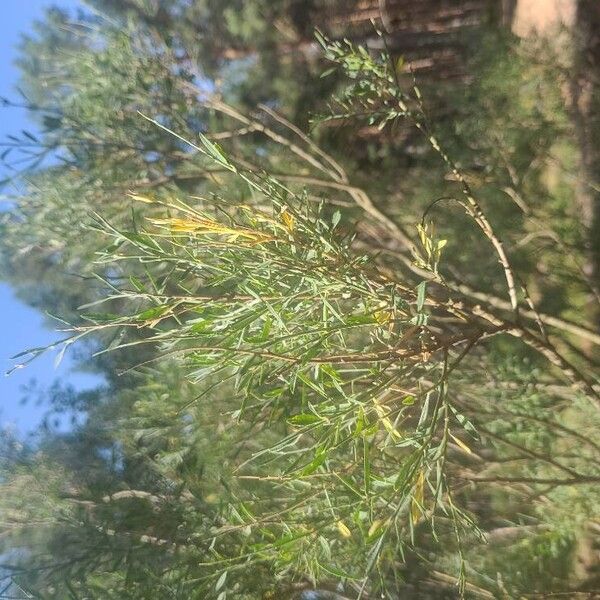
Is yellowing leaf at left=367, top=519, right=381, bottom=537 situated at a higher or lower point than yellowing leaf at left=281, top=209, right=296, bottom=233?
lower

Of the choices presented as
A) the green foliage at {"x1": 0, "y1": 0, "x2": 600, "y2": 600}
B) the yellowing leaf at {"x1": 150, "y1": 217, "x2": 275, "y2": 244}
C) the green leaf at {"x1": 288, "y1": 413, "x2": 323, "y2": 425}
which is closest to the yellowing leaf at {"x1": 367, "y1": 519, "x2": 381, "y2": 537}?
the green foliage at {"x1": 0, "y1": 0, "x2": 600, "y2": 600}

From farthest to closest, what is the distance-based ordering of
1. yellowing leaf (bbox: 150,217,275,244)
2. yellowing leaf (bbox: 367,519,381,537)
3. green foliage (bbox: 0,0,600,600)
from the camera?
green foliage (bbox: 0,0,600,600)
yellowing leaf (bbox: 150,217,275,244)
yellowing leaf (bbox: 367,519,381,537)

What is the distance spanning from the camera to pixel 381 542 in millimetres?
1265

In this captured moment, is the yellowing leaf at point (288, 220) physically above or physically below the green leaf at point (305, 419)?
above

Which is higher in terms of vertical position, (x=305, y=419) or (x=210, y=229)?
(x=210, y=229)

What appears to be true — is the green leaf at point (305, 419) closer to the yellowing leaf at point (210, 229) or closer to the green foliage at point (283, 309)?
the green foliage at point (283, 309)

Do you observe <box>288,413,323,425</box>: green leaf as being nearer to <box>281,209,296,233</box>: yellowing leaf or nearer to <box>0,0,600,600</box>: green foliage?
Answer: <box>0,0,600,600</box>: green foliage

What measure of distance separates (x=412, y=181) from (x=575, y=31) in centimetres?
106

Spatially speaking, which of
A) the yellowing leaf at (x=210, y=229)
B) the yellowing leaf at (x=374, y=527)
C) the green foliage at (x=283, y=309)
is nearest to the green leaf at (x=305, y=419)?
the green foliage at (x=283, y=309)

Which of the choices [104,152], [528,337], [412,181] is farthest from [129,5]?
[528,337]

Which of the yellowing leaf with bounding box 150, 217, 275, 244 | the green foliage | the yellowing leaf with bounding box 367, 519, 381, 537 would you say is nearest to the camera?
the yellowing leaf with bounding box 367, 519, 381, 537

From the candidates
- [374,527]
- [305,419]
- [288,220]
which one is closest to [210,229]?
[288,220]

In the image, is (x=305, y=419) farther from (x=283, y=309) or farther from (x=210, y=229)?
(x=210, y=229)

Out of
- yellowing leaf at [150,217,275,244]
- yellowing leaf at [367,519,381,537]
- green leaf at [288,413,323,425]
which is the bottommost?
yellowing leaf at [367,519,381,537]
